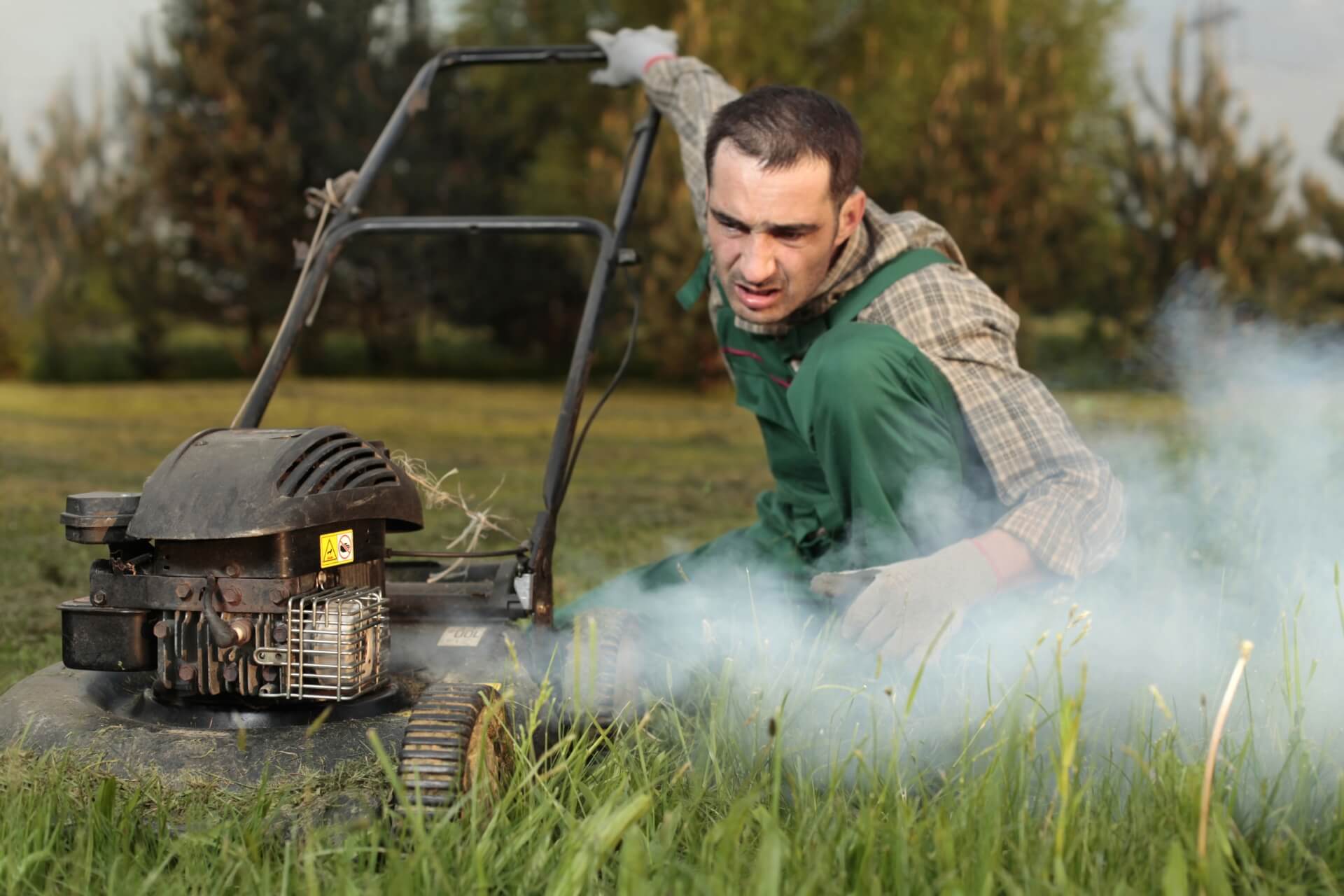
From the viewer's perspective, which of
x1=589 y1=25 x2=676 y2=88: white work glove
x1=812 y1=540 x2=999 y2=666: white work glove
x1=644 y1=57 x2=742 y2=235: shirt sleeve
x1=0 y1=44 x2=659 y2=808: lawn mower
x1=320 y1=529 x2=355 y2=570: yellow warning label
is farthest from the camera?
x1=589 y1=25 x2=676 y2=88: white work glove

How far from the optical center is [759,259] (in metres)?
2.29

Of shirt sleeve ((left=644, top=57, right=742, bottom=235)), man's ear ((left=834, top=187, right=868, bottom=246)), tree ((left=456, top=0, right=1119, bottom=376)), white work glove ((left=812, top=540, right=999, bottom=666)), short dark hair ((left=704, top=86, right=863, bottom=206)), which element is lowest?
white work glove ((left=812, top=540, right=999, bottom=666))

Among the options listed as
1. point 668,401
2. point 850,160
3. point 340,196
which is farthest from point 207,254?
point 850,160

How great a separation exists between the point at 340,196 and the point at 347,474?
1205 mm

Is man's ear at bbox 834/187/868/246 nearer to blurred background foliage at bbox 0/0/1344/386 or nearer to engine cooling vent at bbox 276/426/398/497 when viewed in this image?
engine cooling vent at bbox 276/426/398/497

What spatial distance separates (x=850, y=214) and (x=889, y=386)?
0.38 meters

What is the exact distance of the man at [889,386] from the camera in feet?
6.80

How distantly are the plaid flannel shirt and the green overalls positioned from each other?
0.04m

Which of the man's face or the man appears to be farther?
the man's face

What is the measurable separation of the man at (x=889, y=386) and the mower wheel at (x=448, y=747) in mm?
562

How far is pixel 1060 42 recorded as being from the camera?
1741cm

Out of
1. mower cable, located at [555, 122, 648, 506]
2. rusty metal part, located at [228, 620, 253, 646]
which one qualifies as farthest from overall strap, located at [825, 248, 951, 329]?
rusty metal part, located at [228, 620, 253, 646]

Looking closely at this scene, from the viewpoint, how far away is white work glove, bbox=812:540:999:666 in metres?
1.90

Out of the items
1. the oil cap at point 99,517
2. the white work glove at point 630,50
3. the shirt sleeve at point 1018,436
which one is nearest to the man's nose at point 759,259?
the shirt sleeve at point 1018,436
